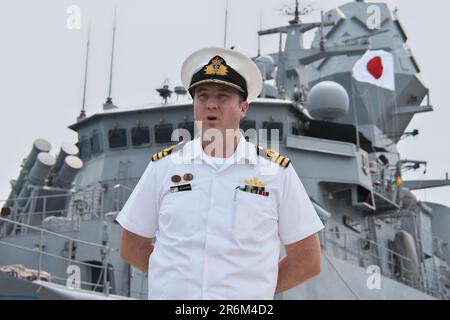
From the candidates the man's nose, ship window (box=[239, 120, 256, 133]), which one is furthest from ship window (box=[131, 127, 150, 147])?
the man's nose

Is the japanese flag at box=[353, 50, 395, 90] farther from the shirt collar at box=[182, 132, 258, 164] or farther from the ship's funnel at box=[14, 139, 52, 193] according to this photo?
the shirt collar at box=[182, 132, 258, 164]

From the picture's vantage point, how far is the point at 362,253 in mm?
11750

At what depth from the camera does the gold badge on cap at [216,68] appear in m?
1.86

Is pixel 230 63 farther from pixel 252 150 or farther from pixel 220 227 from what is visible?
pixel 220 227

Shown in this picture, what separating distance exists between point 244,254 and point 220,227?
0.09 m

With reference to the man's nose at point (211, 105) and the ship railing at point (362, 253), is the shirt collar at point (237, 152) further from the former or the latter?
the ship railing at point (362, 253)

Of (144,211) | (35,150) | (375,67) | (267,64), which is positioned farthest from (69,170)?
(144,211)

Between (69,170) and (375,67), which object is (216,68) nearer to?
(69,170)

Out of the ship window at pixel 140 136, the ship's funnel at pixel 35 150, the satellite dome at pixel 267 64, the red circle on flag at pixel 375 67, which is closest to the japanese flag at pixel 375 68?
the red circle on flag at pixel 375 67

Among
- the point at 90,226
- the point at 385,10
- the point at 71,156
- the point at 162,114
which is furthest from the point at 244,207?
the point at 385,10

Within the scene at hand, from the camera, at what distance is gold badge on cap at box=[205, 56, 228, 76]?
6.11 feet

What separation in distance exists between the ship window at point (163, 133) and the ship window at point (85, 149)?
5.45ft
